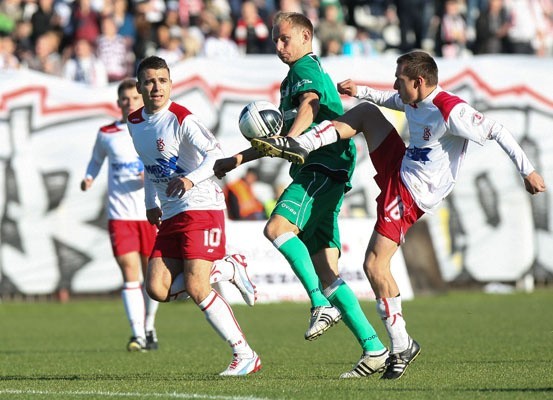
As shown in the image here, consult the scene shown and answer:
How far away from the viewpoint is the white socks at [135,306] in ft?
37.9

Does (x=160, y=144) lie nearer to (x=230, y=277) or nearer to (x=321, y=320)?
(x=230, y=277)

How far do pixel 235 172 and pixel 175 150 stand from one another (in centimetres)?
1009

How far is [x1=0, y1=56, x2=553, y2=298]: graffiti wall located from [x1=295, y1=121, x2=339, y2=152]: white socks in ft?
31.1

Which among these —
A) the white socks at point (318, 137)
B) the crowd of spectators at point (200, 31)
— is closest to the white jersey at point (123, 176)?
the white socks at point (318, 137)

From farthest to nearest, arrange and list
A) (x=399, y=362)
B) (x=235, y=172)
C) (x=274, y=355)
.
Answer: (x=235, y=172) → (x=274, y=355) → (x=399, y=362)

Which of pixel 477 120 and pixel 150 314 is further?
pixel 150 314

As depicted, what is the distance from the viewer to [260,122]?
8367 millimetres

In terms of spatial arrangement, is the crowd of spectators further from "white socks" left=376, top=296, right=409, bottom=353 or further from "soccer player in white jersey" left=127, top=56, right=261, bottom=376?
"white socks" left=376, top=296, right=409, bottom=353

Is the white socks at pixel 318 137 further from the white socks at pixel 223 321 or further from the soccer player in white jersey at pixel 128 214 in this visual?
the soccer player in white jersey at pixel 128 214

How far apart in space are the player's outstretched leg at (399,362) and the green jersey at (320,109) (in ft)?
4.86

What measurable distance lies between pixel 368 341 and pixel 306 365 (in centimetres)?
127

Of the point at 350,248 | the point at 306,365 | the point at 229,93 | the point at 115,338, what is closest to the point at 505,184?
the point at 350,248

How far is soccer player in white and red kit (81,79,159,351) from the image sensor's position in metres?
11.8

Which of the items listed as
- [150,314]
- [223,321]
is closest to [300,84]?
[223,321]
